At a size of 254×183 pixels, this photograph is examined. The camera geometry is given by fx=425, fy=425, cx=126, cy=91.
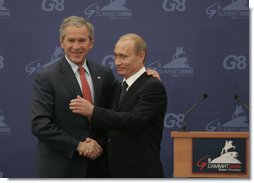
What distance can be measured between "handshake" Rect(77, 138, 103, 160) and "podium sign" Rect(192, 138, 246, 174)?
1978 mm

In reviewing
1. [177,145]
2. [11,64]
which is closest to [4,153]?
[11,64]

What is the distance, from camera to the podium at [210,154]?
4.11 m

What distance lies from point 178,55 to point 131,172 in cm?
325

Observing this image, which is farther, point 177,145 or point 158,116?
point 177,145

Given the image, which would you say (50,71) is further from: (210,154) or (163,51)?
(163,51)

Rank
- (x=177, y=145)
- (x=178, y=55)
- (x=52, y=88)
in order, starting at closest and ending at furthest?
(x=52, y=88) < (x=177, y=145) < (x=178, y=55)

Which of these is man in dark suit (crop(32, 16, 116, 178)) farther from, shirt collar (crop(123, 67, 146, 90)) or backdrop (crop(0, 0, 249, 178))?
backdrop (crop(0, 0, 249, 178))

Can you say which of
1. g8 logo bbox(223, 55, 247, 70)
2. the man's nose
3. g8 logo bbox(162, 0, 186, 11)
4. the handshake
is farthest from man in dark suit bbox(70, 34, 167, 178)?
g8 logo bbox(223, 55, 247, 70)

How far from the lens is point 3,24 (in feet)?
17.9

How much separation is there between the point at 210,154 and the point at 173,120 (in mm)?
1360

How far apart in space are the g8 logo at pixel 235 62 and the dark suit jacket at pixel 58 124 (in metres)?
3.41

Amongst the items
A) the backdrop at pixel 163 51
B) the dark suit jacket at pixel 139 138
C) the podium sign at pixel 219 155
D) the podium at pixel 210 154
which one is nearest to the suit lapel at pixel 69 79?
the dark suit jacket at pixel 139 138

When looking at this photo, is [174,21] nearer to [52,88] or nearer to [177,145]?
[177,145]

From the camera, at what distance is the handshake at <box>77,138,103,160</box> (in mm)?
2270
